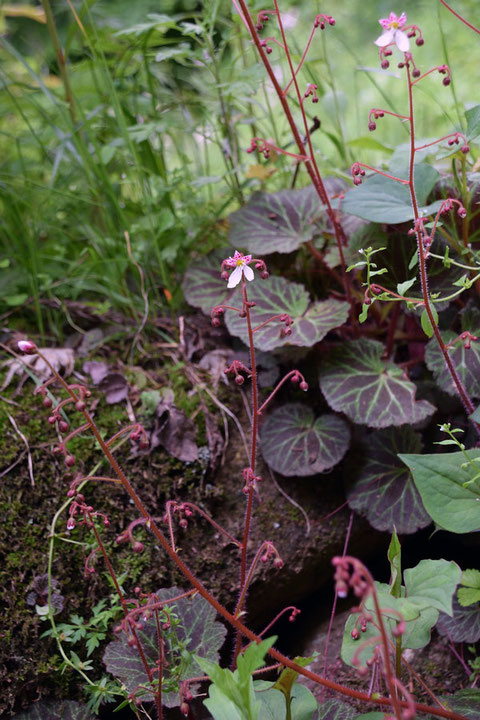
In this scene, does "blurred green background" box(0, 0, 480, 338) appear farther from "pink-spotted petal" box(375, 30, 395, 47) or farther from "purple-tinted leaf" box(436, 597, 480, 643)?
"purple-tinted leaf" box(436, 597, 480, 643)

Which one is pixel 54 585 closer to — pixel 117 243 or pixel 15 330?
pixel 15 330

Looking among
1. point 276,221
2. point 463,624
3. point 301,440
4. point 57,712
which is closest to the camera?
point 57,712

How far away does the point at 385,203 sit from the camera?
4.20ft

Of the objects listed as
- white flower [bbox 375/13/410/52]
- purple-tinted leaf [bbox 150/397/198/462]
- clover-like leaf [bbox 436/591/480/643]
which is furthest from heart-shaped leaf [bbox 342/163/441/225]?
clover-like leaf [bbox 436/591/480/643]

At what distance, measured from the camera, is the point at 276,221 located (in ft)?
5.34

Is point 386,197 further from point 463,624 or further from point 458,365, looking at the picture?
point 463,624

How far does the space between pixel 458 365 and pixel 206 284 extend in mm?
722

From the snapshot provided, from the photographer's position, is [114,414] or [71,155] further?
A: [71,155]

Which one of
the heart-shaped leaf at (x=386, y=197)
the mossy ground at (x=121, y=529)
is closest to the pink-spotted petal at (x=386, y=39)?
the heart-shaped leaf at (x=386, y=197)

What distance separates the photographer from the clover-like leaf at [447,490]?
94cm

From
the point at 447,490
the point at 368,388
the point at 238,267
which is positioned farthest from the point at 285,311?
the point at 447,490

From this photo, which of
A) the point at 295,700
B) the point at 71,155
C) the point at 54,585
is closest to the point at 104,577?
the point at 54,585

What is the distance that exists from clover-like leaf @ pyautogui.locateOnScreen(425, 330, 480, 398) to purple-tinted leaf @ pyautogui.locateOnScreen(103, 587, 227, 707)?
27.4 inches

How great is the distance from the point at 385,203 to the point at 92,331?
902 millimetres
